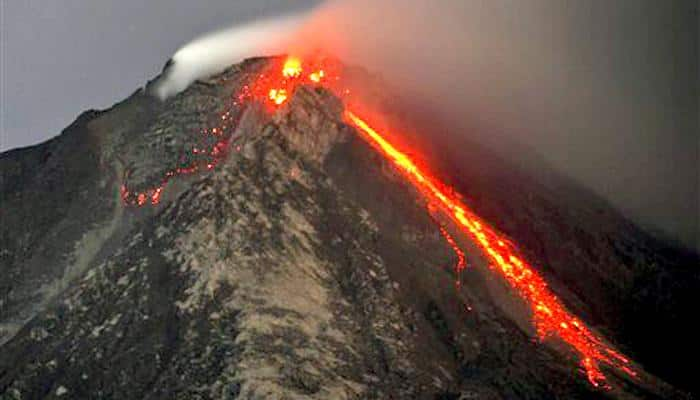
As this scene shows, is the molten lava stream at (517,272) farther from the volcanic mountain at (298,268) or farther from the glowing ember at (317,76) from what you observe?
the glowing ember at (317,76)

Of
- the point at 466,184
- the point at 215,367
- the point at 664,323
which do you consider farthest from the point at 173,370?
the point at 664,323

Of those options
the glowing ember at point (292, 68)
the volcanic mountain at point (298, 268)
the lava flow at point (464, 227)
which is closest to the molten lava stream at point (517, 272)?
the lava flow at point (464, 227)

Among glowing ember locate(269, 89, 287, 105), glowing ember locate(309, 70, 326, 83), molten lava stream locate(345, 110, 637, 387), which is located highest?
glowing ember locate(309, 70, 326, 83)

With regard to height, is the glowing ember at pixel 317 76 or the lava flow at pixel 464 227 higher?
the glowing ember at pixel 317 76

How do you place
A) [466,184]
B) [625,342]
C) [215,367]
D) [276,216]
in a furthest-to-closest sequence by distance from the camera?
[466,184], [625,342], [276,216], [215,367]

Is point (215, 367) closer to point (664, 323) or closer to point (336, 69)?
point (336, 69)

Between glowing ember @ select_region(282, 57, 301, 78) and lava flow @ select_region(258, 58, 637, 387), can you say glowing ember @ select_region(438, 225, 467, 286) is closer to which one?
lava flow @ select_region(258, 58, 637, 387)

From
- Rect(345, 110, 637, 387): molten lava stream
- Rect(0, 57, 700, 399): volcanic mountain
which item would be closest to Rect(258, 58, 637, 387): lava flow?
Rect(345, 110, 637, 387): molten lava stream
